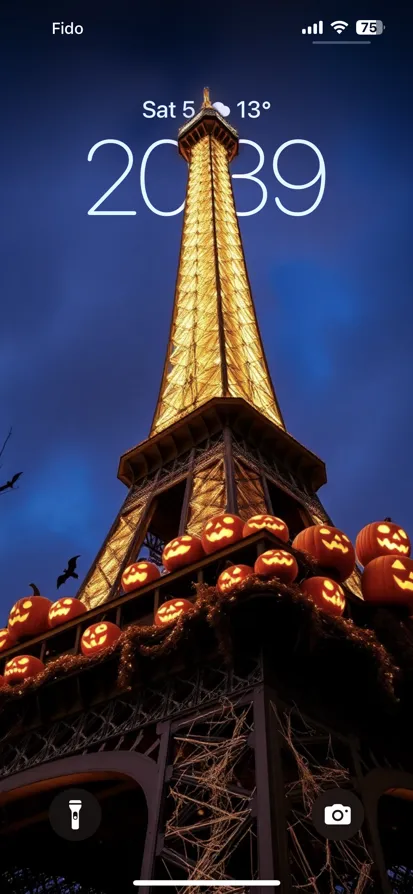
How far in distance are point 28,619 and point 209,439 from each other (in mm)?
12034

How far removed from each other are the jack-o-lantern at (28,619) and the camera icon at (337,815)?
10203 millimetres

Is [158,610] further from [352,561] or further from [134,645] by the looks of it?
[352,561]

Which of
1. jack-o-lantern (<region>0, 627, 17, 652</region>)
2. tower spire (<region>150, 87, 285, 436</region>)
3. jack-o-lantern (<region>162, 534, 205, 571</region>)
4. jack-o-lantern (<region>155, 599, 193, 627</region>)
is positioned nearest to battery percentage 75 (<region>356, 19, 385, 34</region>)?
jack-o-lantern (<region>162, 534, 205, 571</region>)

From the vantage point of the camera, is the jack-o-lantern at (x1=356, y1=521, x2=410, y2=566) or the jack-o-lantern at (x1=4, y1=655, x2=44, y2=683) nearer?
the jack-o-lantern at (x1=356, y1=521, x2=410, y2=566)

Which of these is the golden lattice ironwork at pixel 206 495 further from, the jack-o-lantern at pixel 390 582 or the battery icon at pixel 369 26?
the battery icon at pixel 369 26

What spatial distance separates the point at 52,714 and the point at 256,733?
6789 mm

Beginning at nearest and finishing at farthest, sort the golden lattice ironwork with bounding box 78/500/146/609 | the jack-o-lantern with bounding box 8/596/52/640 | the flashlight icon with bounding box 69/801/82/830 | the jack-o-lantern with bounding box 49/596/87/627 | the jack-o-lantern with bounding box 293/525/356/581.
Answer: the flashlight icon with bounding box 69/801/82/830 → the jack-o-lantern with bounding box 293/525/356/581 → the jack-o-lantern with bounding box 49/596/87/627 → the jack-o-lantern with bounding box 8/596/52/640 → the golden lattice ironwork with bounding box 78/500/146/609

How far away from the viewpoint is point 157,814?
43.7 ft

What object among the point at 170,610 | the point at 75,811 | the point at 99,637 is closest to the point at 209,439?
the point at 99,637

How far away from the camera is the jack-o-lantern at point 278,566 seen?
1498 centimetres

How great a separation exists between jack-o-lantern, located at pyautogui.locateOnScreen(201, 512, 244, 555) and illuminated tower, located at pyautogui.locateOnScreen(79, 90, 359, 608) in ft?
17.4

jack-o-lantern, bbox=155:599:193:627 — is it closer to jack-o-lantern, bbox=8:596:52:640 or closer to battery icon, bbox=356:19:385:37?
jack-o-lantern, bbox=8:596:52:640

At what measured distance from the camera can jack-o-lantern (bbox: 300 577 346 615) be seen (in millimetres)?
15586

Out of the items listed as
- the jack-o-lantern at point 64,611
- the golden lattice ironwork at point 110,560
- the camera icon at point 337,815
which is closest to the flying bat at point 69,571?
the golden lattice ironwork at point 110,560
